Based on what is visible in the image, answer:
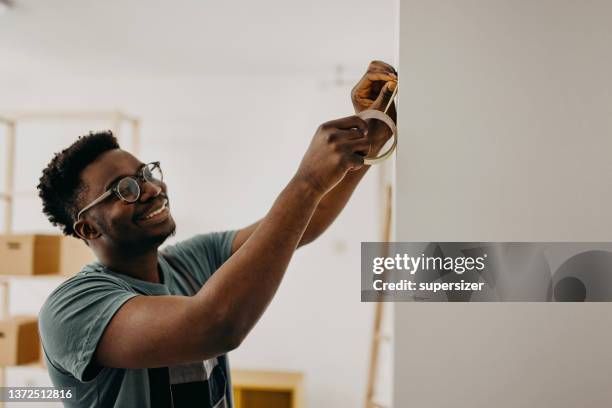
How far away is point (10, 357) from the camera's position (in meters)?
2.79

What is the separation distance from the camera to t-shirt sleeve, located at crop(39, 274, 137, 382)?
2.66 feet

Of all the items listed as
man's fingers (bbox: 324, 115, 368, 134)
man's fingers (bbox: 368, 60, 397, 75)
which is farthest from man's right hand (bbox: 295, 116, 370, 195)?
man's fingers (bbox: 368, 60, 397, 75)

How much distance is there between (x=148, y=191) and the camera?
1084 millimetres

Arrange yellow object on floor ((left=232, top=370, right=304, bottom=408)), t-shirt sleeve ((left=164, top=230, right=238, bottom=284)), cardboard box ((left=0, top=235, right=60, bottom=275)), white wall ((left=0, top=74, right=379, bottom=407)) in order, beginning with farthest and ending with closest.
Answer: white wall ((left=0, top=74, right=379, bottom=407)) < yellow object on floor ((left=232, top=370, right=304, bottom=408)) < cardboard box ((left=0, top=235, right=60, bottom=275)) < t-shirt sleeve ((left=164, top=230, right=238, bottom=284))

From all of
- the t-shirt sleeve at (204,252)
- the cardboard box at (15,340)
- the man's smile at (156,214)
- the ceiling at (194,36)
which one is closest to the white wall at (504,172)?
the man's smile at (156,214)

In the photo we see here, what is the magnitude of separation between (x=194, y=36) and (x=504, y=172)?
7.30 ft

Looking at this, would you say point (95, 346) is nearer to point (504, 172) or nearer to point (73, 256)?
point (504, 172)

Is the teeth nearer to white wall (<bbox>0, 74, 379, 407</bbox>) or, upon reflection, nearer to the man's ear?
the man's ear

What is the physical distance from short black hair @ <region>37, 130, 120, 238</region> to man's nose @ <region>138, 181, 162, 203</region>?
134 millimetres

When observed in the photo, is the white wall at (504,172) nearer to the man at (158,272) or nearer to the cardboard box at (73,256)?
the man at (158,272)

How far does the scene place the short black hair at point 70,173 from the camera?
3.59 feet

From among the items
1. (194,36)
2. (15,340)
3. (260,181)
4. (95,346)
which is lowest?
(15,340)

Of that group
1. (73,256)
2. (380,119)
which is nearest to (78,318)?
(380,119)

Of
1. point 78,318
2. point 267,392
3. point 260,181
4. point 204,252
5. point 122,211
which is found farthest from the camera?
point 260,181
